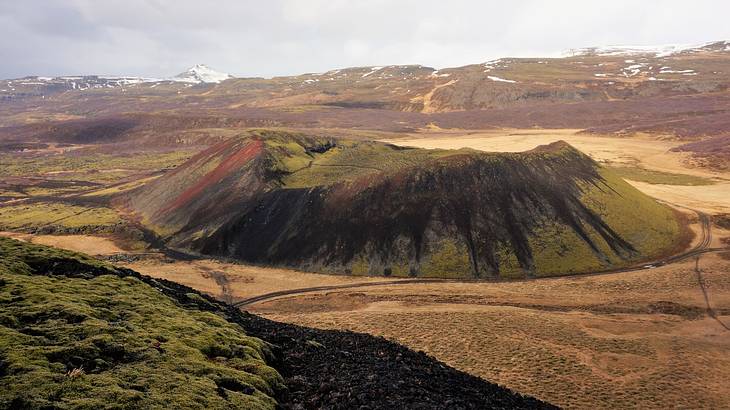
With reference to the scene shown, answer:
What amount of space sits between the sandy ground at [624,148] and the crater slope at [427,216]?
2270 centimetres

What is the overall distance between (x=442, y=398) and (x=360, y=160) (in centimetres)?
6356

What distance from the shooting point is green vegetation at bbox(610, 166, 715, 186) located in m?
104

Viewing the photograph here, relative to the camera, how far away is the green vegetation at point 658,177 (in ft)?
340

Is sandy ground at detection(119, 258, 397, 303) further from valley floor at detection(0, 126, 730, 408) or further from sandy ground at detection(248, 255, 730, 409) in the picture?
sandy ground at detection(248, 255, 730, 409)

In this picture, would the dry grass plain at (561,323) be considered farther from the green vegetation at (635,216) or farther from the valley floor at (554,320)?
the green vegetation at (635,216)

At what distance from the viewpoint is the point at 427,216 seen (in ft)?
205

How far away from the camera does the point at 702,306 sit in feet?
143

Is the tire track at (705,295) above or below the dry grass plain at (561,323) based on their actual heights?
above

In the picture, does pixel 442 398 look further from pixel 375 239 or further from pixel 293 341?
pixel 375 239

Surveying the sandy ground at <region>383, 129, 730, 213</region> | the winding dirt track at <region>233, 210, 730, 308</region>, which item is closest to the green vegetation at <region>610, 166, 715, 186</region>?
the sandy ground at <region>383, 129, 730, 213</region>

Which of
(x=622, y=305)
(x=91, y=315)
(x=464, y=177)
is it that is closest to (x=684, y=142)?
(x=464, y=177)

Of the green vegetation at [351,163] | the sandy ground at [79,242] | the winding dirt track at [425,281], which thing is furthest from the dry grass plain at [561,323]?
the green vegetation at [351,163]

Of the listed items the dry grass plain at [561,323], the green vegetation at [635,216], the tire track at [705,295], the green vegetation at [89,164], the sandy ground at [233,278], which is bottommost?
the sandy ground at [233,278]

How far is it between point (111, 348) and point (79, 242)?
2598 inches
